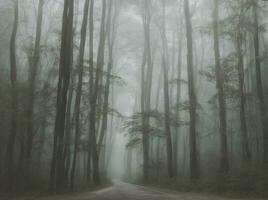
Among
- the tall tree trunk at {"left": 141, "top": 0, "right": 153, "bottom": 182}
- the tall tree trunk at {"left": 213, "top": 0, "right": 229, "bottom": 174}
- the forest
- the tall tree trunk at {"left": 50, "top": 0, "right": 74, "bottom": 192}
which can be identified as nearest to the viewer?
the tall tree trunk at {"left": 50, "top": 0, "right": 74, "bottom": 192}

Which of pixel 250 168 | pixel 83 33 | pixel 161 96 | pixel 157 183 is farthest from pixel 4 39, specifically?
pixel 161 96

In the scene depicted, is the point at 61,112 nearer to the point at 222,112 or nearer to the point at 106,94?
the point at 106,94

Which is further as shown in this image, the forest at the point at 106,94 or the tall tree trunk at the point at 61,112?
the forest at the point at 106,94

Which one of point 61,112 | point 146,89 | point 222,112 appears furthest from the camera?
point 146,89

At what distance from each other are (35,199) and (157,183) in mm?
8224

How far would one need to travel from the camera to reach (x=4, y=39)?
22.4m

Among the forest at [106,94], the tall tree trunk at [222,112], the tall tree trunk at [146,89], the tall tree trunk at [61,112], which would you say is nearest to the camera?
the tall tree trunk at [61,112]

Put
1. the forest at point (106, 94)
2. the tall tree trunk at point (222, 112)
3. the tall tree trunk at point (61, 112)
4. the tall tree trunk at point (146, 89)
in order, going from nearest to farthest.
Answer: the tall tree trunk at point (61, 112)
the forest at point (106, 94)
the tall tree trunk at point (222, 112)
the tall tree trunk at point (146, 89)

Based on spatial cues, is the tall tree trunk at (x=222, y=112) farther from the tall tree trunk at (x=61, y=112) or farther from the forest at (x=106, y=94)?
the tall tree trunk at (x=61, y=112)

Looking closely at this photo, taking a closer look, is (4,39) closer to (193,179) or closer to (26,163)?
(26,163)

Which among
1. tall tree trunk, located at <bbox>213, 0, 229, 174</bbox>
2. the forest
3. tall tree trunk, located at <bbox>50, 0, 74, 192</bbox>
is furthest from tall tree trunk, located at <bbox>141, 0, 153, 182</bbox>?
tall tree trunk, located at <bbox>50, 0, 74, 192</bbox>

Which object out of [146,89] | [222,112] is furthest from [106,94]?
[222,112]

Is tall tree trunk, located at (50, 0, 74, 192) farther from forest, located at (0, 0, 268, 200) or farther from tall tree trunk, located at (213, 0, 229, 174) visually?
tall tree trunk, located at (213, 0, 229, 174)

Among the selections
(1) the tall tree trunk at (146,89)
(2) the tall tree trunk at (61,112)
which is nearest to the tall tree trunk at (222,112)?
(1) the tall tree trunk at (146,89)
